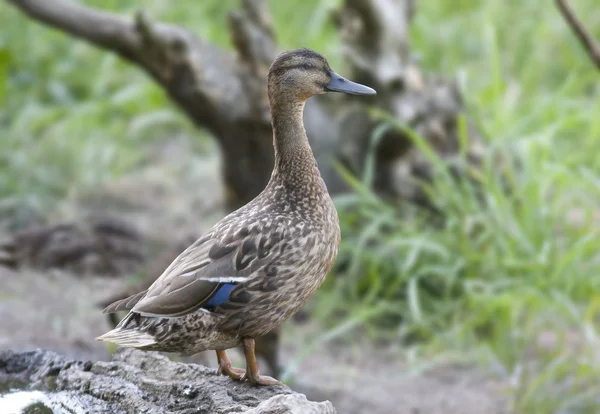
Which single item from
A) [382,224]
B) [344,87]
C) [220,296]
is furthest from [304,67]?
[382,224]

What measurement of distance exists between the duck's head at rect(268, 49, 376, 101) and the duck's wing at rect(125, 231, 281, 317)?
1.46 ft

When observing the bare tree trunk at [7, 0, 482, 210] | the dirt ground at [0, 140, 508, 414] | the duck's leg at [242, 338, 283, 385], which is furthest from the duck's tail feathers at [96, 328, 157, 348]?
the bare tree trunk at [7, 0, 482, 210]

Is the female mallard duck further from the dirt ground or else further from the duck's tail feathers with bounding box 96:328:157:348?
the dirt ground

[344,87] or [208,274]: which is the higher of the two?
[344,87]

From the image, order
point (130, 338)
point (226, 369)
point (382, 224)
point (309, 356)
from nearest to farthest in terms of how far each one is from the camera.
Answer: point (130, 338), point (226, 369), point (309, 356), point (382, 224)

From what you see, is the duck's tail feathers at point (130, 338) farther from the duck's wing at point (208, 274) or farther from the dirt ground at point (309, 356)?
the dirt ground at point (309, 356)

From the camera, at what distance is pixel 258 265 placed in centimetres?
273

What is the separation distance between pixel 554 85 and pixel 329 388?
4161 millimetres

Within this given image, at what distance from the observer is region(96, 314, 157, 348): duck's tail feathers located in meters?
2.55

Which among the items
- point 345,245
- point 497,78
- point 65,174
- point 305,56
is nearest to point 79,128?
point 65,174

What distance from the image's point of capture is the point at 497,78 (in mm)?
5434

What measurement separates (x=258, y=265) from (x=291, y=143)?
43 cm

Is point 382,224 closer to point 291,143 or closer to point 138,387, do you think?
point 291,143

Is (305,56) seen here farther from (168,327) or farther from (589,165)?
(589,165)
